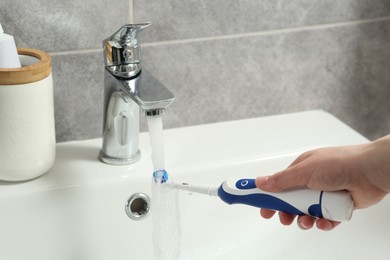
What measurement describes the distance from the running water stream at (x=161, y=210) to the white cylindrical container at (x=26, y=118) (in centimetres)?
11

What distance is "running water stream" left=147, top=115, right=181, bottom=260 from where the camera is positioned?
2.03ft

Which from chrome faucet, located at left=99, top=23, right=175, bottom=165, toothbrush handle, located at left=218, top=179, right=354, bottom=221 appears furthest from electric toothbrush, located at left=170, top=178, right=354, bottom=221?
chrome faucet, located at left=99, top=23, right=175, bottom=165

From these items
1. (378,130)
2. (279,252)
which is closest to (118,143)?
(279,252)

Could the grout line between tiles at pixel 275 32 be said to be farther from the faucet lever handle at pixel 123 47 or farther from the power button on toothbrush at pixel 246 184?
the power button on toothbrush at pixel 246 184

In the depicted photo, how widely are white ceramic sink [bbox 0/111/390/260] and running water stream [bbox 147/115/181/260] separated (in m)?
0.05

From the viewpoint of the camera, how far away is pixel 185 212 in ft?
2.29

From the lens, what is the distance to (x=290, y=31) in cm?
77

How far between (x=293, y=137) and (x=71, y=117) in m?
0.28

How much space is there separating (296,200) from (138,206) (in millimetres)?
209

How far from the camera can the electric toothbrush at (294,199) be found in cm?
53

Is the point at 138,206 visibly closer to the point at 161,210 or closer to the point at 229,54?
the point at 161,210

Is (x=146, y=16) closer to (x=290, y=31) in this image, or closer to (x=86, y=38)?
(x=86, y=38)

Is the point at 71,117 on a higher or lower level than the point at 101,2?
lower

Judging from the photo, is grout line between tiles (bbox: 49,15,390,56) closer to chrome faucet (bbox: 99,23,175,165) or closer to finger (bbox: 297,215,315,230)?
chrome faucet (bbox: 99,23,175,165)
